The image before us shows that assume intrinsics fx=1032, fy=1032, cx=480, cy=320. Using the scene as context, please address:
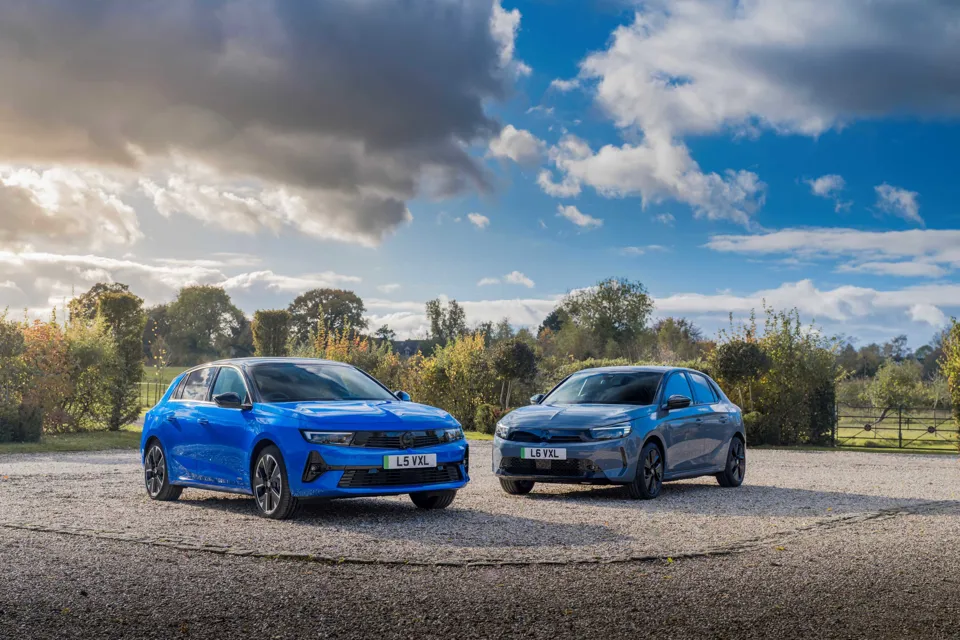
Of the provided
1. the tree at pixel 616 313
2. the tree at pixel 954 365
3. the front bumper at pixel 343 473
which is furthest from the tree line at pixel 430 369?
the tree at pixel 616 313

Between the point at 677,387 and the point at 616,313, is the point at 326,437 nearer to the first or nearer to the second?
the point at 677,387

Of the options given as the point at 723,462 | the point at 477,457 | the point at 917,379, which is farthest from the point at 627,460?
the point at 917,379

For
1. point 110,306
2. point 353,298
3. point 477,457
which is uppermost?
point 353,298

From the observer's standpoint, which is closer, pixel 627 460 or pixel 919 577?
pixel 919 577

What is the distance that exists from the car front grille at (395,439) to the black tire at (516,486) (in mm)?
2602

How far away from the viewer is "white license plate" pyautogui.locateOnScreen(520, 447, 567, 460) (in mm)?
12305

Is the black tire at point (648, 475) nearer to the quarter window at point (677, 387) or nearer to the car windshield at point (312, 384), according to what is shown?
the quarter window at point (677, 387)

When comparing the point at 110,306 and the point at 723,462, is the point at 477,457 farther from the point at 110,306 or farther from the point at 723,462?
the point at 110,306

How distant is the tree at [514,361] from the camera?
1199 inches

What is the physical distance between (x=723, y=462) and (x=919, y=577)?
693cm

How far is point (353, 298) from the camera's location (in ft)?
312

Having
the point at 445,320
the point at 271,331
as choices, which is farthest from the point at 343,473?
the point at 445,320

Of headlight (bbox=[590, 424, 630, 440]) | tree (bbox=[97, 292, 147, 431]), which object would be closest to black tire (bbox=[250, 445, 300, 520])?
headlight (bbox=[590, 424, 630, 440])

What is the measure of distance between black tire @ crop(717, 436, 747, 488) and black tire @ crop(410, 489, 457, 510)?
5006mm
